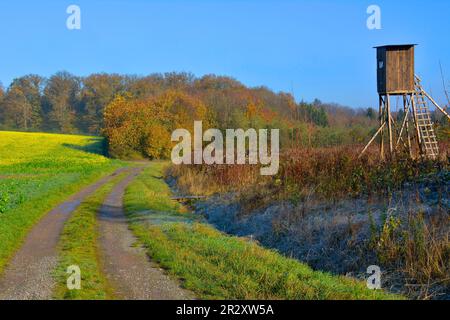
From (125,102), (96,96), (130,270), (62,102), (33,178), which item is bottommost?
(130,270)

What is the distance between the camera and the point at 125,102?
5906cm

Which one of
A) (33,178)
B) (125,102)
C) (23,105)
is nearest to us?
(33,178)

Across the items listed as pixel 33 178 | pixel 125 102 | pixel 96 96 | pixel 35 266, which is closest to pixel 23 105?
pixel 96 96

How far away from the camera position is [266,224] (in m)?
12.6

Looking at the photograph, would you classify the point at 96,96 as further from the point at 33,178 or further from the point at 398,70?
the point at 398,70

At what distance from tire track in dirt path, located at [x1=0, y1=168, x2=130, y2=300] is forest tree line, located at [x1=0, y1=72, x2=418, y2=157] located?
119ft

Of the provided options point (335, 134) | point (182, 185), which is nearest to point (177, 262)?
point (335, 134)

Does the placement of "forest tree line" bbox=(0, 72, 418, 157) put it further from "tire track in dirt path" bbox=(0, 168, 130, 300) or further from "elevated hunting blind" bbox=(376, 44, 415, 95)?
"tire track in dirt path" bbox=(0, 168, 130, 300)

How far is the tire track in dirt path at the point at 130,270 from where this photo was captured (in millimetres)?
6861

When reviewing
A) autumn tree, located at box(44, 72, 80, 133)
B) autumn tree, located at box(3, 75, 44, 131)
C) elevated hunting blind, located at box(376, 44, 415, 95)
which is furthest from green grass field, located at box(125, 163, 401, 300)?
autumn tree, located at box(3, 75, 44, 131)

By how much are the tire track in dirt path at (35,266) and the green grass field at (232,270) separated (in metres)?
1.99

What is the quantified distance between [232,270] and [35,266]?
145 inches

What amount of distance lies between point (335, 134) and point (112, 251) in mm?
9459

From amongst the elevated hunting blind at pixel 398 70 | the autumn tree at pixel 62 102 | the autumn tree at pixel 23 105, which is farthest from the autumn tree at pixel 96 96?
the elevated hunting blind at pixel 398 70
